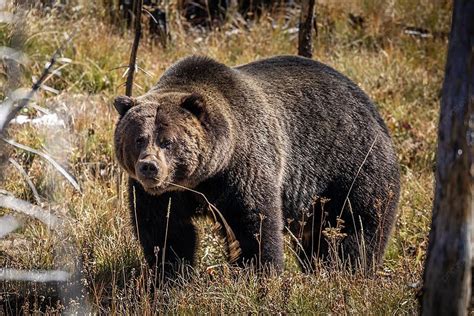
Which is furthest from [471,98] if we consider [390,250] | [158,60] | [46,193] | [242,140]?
[158,60]

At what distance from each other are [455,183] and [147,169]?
210 centimetres

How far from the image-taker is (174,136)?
5484mm

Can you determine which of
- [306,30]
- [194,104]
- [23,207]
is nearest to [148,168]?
[194,104]

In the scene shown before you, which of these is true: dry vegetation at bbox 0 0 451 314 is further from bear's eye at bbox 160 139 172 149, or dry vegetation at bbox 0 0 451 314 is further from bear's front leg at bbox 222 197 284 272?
bear's eye at bbox 160 139 172 149

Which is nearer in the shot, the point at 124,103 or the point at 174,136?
the point at 174,136

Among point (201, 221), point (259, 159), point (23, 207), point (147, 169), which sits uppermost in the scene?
point (23, 207)

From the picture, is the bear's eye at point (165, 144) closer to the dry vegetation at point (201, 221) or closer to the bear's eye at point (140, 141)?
the bear's eye at point (140, 141)

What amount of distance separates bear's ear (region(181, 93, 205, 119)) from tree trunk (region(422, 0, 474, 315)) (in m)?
2.19

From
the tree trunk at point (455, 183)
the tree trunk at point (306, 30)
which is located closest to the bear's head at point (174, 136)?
the tree trunk at point (455, 183)

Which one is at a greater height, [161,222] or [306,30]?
[306,30]

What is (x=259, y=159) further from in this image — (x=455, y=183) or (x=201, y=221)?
(x=455, y=183)

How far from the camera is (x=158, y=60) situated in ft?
34.8

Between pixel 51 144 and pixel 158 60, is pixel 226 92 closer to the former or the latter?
pixel 51 144

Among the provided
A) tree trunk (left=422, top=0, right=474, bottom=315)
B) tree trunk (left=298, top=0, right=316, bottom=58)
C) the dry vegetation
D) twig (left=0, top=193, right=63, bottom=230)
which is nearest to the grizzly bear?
the dry vegetation
